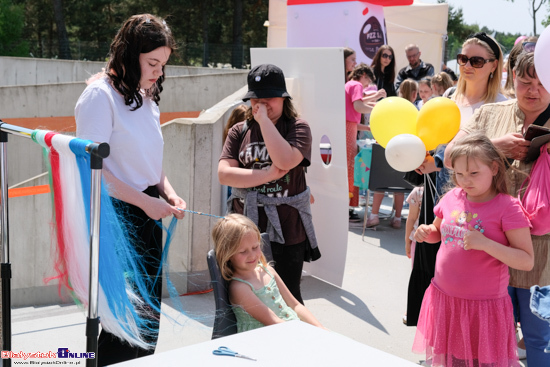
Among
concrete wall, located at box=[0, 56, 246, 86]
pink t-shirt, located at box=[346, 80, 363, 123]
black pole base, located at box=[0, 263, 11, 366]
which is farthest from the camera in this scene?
concrete wall, located at box=[0, 56, 246, 86]

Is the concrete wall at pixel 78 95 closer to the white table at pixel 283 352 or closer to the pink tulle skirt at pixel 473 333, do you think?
the pink tulle skirt at pixel 473 333

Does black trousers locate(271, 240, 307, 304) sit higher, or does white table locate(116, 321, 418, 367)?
white table locate(116, 321, 418, 367)

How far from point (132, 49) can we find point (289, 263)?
1.65m

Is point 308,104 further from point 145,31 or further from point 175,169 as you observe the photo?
point 145,31

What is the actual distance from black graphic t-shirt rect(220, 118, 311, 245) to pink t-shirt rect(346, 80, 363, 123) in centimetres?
335

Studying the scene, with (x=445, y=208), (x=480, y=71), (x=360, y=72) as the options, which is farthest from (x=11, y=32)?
(x=445, y=208)

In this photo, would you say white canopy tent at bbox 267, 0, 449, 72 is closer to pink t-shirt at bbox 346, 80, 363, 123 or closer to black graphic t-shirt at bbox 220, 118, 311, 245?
A: pink t-shirt at bbox 346, 80, 363, 123

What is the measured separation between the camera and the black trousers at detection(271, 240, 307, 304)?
141 inches

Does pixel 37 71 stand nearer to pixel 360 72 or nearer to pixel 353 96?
pixel 360 72

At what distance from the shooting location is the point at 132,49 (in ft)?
8.24

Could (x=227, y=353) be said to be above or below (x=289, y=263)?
above

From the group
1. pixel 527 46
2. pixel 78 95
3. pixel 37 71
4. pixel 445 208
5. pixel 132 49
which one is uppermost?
pixel 37 71

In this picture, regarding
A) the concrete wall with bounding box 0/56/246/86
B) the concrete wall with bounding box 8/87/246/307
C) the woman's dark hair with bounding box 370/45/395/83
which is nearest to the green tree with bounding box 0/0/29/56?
the concrete wall with bounding box 0/56/246/86

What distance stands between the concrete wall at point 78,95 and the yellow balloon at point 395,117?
9.43 meters
